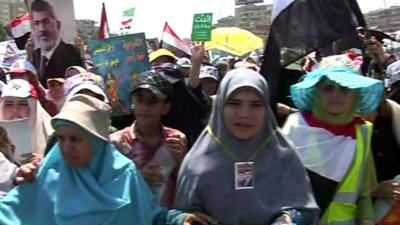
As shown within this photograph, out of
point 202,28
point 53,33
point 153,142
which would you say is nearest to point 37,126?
point 153,142

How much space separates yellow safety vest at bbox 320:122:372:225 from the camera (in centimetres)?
373

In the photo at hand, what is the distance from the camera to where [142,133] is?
13.0 ft

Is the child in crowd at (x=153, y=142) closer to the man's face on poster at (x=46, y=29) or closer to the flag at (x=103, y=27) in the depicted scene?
the man's face on poster at (x=46, y=29)

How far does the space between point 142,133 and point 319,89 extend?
3.23 ft

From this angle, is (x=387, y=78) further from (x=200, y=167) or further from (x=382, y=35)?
(x=200, y=167)

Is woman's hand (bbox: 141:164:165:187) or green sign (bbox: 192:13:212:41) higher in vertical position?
green sign (bbox: 192:13:212:41)

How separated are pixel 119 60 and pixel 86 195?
2189 millimetres

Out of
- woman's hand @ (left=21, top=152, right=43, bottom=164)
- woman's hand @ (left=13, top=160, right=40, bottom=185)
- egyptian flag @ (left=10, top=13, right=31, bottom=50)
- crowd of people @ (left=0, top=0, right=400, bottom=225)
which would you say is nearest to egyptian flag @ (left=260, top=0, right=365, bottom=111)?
crowd of people @ (left=0, top=0, right=400, bottom=225)

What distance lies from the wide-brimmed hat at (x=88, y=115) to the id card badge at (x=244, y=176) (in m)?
0.64

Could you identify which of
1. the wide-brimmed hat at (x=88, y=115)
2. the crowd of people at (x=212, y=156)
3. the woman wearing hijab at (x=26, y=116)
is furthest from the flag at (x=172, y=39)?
the wide-brimmed hat at (x=88, y=115)

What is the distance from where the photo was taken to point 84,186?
11.1ft

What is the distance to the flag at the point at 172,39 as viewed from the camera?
33.5ft

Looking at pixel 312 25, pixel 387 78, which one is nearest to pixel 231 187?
pixel 312 25

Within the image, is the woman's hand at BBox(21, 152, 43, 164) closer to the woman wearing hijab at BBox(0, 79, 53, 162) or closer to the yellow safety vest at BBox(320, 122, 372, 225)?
the woman wearing hijab at BBox(0, 79, 53, 162)
